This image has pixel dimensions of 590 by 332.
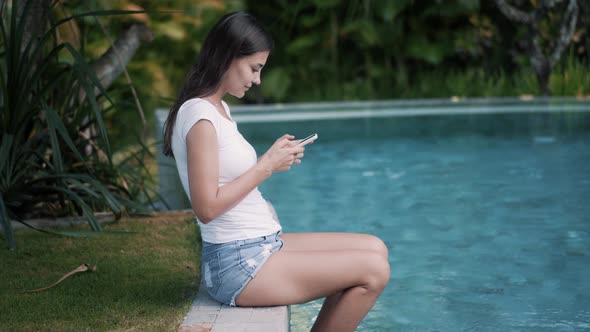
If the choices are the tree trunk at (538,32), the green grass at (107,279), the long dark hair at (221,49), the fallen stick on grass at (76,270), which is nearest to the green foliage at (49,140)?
the green grass at (107,279)

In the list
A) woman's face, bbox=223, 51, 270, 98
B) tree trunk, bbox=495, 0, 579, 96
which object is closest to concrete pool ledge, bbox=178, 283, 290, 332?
woman's face, bbox=223, 51, 270, 98

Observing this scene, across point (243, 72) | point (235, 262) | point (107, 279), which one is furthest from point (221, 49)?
point (107, 279)

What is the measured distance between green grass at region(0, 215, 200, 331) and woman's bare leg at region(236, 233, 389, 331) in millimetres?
306

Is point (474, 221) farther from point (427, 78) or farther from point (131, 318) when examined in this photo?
point (427, 78)

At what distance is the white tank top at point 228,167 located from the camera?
2580mm

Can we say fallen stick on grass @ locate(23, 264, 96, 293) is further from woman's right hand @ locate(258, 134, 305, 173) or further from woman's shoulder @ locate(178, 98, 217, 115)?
woman's right hand @ locate(258, 134, 305, 173)

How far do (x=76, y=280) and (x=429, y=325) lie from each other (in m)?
1.36

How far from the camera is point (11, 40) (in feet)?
12.8

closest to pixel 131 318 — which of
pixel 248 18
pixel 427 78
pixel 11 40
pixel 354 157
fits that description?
pixel 248 18

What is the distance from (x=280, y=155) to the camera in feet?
8.39

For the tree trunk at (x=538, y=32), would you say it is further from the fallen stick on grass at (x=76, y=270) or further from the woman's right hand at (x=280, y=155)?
the woman's right hand at (x=280, y=155)

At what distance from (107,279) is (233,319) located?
3.08 ft

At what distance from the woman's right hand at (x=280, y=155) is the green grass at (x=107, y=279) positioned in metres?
0.57

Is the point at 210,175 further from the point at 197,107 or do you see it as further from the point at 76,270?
the point at 76,270
